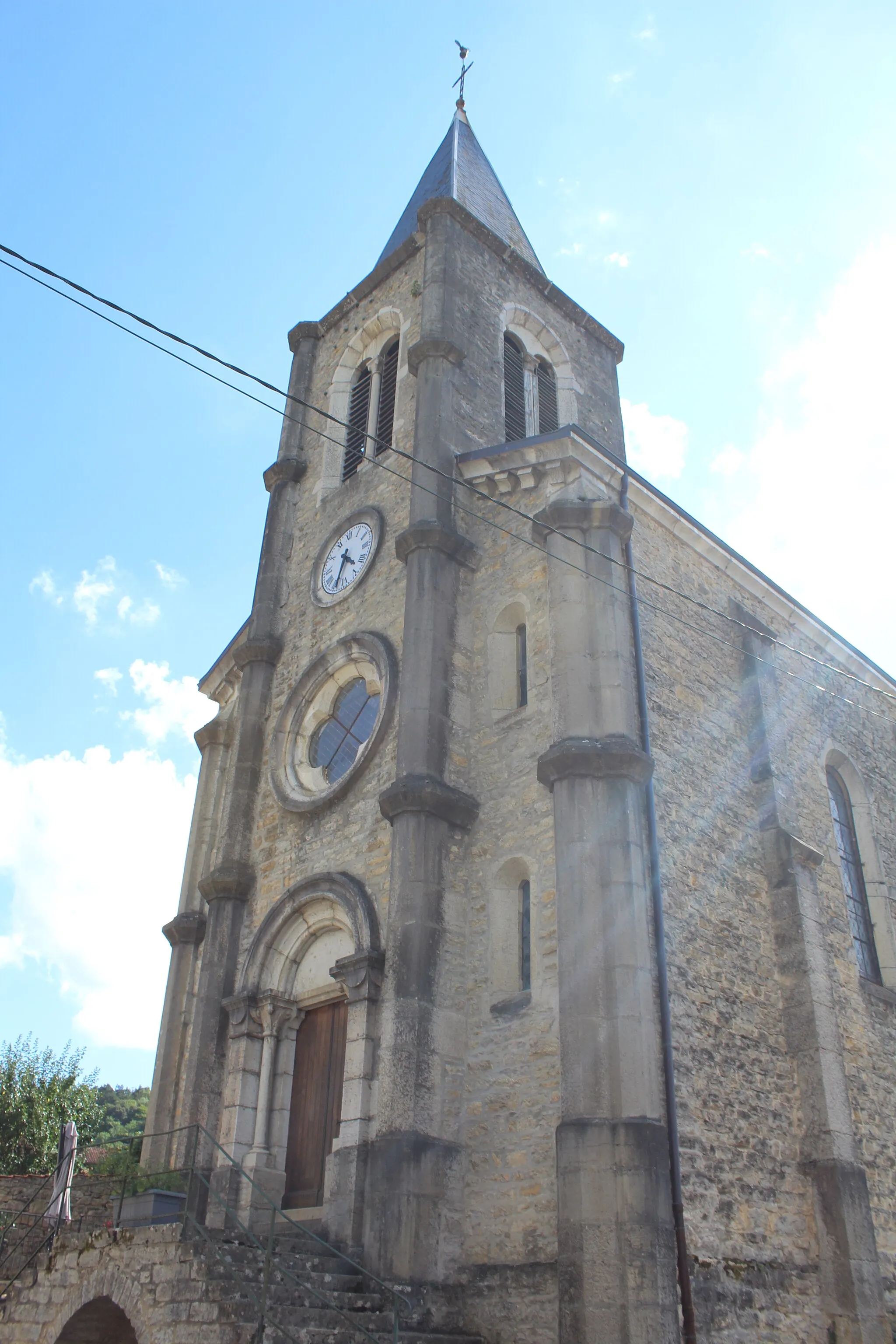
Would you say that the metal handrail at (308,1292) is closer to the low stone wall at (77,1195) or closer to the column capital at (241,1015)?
the low stone wall at (77,1195)

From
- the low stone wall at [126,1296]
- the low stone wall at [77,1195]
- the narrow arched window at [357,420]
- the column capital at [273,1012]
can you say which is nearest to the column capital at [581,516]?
the narrow arched window at [357,420]

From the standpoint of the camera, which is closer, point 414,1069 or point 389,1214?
point 389,1214

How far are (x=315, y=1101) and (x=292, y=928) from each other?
2.12 meters

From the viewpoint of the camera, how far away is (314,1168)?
12438 mm

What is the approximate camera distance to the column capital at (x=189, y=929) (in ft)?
55.2

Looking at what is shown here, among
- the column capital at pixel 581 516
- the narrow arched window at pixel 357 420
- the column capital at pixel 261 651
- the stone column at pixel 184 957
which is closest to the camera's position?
the column capital at pixel 581 516

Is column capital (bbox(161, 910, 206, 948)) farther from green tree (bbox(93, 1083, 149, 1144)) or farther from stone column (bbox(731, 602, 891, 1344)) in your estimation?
green tree (bbox(93, 1083, 149, 1144))

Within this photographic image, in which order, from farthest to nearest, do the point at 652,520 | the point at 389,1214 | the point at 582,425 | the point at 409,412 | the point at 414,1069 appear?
the point at 582,425, the point at 409,412, the point at 652,520, the point at 414,1069, the point at 389,1214

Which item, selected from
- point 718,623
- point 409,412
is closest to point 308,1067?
point 718,623

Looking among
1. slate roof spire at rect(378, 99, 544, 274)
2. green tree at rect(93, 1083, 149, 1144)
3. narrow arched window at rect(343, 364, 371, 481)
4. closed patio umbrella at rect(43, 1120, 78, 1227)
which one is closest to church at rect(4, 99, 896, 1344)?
narrow arched window at rect(343, 364, 371, 481)

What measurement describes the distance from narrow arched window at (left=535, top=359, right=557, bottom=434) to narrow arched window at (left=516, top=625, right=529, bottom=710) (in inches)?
244

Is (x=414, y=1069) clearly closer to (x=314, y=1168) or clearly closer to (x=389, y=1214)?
(x=389, y=1214)

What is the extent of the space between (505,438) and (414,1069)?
1015cm

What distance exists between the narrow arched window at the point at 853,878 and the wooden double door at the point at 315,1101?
7.22 m
